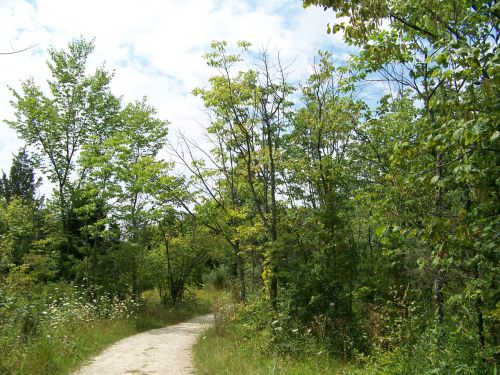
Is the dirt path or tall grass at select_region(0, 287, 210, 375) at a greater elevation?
tall grass at select_region(0, 287, 210, 375)

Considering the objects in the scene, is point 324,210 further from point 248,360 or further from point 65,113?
point 65,113

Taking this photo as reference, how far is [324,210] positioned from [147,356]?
17.4ft

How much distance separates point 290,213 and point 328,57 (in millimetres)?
4737

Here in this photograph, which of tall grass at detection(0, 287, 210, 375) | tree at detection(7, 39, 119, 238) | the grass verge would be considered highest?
tree at detection(7, 39, 119, 238)

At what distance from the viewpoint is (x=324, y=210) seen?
33.0 ft

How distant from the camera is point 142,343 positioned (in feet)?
38.0

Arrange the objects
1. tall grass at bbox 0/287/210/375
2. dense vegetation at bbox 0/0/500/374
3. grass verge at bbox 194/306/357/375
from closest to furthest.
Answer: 1. dense vegetation at bbox 0/0/500/374
2. grass verge at bbox 194/306/357/375
3. tall grass at bbox 0/287/210/375

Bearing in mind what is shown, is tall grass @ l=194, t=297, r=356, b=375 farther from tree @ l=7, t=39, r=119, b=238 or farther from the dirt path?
tree @ l=7, t=39, r=119, b=238

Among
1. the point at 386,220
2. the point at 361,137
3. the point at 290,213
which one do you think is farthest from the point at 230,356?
the point at 361,137

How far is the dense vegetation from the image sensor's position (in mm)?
3730

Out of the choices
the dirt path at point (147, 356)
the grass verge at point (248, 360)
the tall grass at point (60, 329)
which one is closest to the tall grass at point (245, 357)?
the grass verge at point (248, 360)

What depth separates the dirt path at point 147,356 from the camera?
27.1 feet

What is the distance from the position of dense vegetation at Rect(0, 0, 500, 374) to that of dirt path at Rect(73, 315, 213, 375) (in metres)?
0.94

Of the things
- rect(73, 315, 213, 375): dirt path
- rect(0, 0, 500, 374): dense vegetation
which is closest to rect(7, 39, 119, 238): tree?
rect(0, 0, 500, 374): dense vegetation
